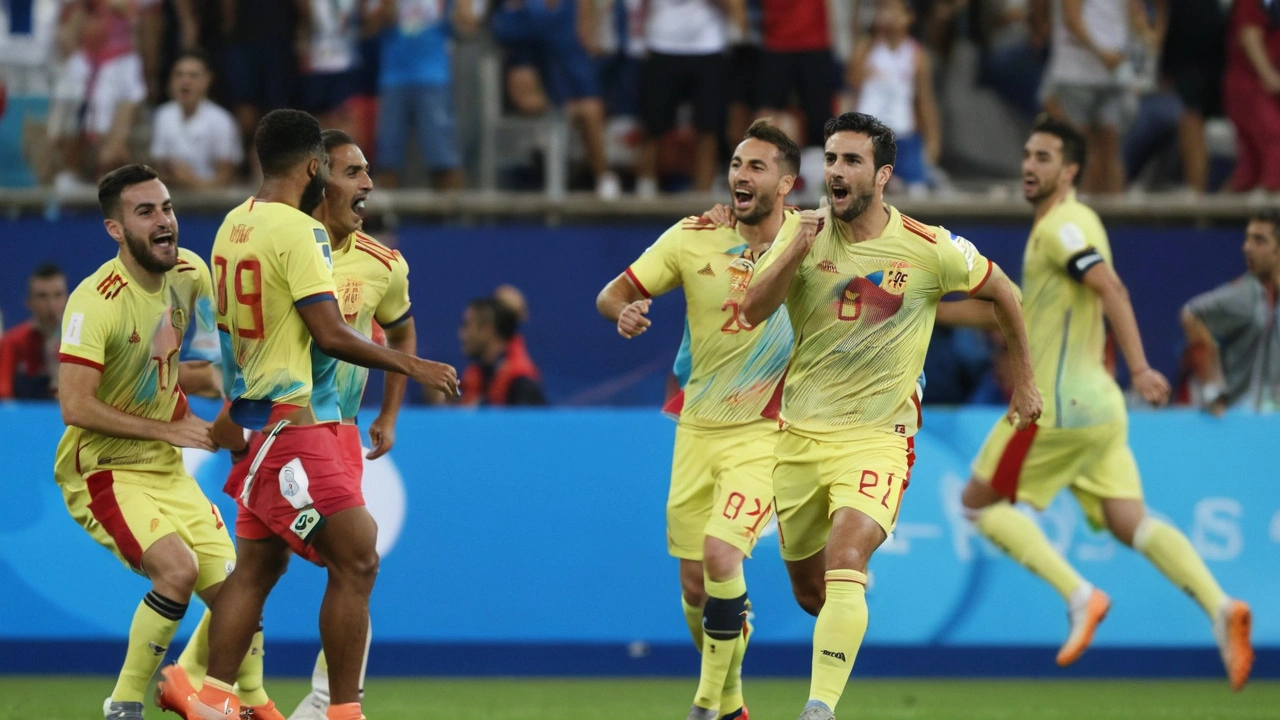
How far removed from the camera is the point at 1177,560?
990 cm

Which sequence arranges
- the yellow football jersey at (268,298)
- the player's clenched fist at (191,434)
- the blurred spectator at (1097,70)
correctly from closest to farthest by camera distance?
the yellow football jersey at (268,298), the player's clenched fist at (191,434), the blurred spectator at (1097,70)

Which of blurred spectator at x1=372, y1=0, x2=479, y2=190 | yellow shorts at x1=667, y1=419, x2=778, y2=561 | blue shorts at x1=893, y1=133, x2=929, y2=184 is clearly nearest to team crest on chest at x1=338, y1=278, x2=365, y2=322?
yellow shorts at x1=667, y1=419, x2=778, y2=561

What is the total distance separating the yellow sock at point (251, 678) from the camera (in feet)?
25.7

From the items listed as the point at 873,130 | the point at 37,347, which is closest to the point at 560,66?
the point at 37,347

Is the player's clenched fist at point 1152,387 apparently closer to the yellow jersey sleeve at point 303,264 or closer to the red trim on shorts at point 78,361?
the yellow jersey sleeve at point 303,264

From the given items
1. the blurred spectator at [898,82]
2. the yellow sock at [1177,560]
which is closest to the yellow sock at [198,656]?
the yellow sock at [1177,560]

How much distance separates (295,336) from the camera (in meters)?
7.25

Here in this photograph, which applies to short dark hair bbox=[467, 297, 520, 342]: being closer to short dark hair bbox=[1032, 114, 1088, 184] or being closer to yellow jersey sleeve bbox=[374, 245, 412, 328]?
yellow jersey sleeve bbox=[374, 245, 412, 328]

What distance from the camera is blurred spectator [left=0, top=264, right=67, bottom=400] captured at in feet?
38.6

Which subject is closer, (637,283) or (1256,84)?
(637,283)

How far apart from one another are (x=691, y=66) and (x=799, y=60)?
34.0 inches

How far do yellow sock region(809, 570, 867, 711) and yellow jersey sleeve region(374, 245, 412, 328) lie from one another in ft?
7.96

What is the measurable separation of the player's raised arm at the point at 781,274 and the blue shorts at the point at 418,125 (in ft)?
24.2

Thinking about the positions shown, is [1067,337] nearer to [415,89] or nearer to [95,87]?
[415,89]
